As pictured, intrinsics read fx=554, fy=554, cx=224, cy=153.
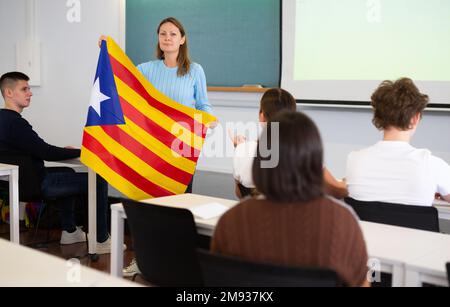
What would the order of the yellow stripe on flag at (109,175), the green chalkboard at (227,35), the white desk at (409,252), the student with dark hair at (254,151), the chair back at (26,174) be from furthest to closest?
the green chalkboard at (227,35) < the chair back at (26,174) < the yellow stripe on flag at (109,175) < the student with dark hair at (254,151) < the white desk at (409,252)

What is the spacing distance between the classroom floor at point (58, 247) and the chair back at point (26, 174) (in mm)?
526

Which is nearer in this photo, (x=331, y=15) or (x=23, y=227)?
(x=331, y=15)

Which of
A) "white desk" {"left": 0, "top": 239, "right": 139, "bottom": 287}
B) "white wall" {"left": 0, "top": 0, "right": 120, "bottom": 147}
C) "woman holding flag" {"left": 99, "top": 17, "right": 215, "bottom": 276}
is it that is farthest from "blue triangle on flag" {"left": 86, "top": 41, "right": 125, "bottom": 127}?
"white wall" {"left": 0, "top": 0, "right": 120, "bottom": 147}

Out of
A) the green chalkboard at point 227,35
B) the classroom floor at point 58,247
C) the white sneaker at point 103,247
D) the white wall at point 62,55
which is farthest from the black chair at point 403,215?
the white wall at point 62,55

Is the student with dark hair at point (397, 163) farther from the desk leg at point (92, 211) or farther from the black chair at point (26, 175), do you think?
the black chair at point (26, 175)

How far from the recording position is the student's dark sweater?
4191 mm

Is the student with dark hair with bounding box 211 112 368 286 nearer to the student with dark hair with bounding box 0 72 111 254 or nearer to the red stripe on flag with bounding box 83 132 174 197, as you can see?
the red stripe on flag with bounding box 83 132 174 197

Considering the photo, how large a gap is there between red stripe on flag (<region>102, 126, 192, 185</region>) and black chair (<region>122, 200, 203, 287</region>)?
1230mm

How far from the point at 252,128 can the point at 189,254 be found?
107 inches

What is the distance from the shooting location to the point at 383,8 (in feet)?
12.7

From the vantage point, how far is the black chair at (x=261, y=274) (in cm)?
133

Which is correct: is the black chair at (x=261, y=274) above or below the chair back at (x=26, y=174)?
above

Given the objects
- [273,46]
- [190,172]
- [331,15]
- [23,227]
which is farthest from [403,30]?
[23,227]
